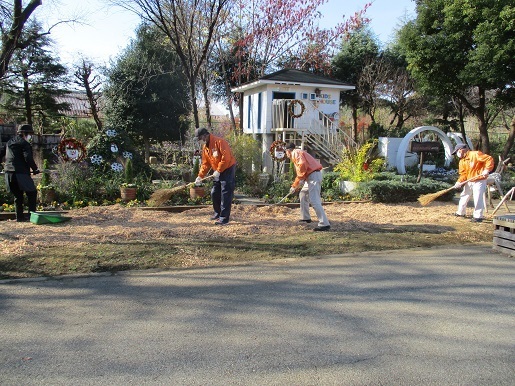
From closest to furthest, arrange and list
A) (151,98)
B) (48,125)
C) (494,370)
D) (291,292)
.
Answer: (494,370), (291,292), (151,98), (48,125)

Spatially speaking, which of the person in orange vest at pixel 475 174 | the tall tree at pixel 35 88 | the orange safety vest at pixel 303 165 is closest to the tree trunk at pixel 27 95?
the tall tree at pixel 35 88

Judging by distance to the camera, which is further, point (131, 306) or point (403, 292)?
point (403, 292)

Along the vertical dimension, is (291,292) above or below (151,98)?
below

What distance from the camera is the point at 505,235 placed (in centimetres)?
719

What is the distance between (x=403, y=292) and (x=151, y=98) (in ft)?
63.0

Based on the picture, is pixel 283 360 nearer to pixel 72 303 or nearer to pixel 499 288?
pixel 72 303

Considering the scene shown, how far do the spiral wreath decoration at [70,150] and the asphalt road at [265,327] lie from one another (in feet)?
20.7

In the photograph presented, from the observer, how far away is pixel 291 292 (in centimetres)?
521

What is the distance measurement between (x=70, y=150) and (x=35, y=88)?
48.2 ft

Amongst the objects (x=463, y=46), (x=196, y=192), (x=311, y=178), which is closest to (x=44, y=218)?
(x=196, y=192)

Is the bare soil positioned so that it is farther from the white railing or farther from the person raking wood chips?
the white railing

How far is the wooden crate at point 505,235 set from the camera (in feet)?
23.2

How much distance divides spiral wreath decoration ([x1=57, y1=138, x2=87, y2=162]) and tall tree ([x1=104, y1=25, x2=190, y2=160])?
418 inches

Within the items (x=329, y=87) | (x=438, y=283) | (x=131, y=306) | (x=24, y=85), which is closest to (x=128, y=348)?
(x=131, y=306)
